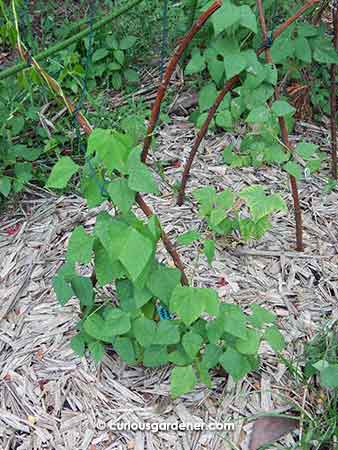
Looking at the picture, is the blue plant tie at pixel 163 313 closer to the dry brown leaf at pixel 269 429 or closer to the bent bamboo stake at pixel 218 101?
the dry brown leaf at pixel 269 429

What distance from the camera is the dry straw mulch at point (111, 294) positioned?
1714 millimetres

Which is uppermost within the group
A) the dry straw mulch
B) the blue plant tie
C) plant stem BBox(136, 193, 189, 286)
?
plant stem BBox(136, 193, 189, 286)

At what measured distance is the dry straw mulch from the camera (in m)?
1.71

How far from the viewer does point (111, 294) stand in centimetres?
197

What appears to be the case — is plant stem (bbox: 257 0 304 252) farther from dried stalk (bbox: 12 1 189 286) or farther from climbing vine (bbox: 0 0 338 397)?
dried stalk (bbox: 12 1 189 286)

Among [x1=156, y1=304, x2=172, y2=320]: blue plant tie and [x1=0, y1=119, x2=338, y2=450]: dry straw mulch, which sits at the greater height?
[x1=156, y1=304, x2=172, y2=320]: blue plant tie

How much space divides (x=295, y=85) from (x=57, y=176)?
1.55 m

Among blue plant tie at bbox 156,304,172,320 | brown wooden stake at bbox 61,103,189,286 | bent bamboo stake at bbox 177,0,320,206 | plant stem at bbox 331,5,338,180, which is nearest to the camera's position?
brown wooden stake at bbox 61,103,189,286

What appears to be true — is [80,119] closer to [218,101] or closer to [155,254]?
[155,254]

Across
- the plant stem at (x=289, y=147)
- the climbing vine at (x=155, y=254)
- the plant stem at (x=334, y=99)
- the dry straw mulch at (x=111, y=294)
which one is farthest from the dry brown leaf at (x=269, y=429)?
the plant stem at (x=334, y=99)

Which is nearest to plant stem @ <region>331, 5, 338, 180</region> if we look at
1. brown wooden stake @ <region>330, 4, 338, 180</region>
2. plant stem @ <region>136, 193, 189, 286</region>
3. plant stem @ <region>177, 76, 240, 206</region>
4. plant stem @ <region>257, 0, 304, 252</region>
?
brown wooden stake @ <region>330, 4, 338, 180</region>

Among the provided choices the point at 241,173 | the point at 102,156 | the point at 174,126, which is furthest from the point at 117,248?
the point at 174,126

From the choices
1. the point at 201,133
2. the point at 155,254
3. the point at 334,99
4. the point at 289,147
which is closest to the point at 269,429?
the point at 155,254

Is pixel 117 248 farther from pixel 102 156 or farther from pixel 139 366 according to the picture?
pixel 139 366
